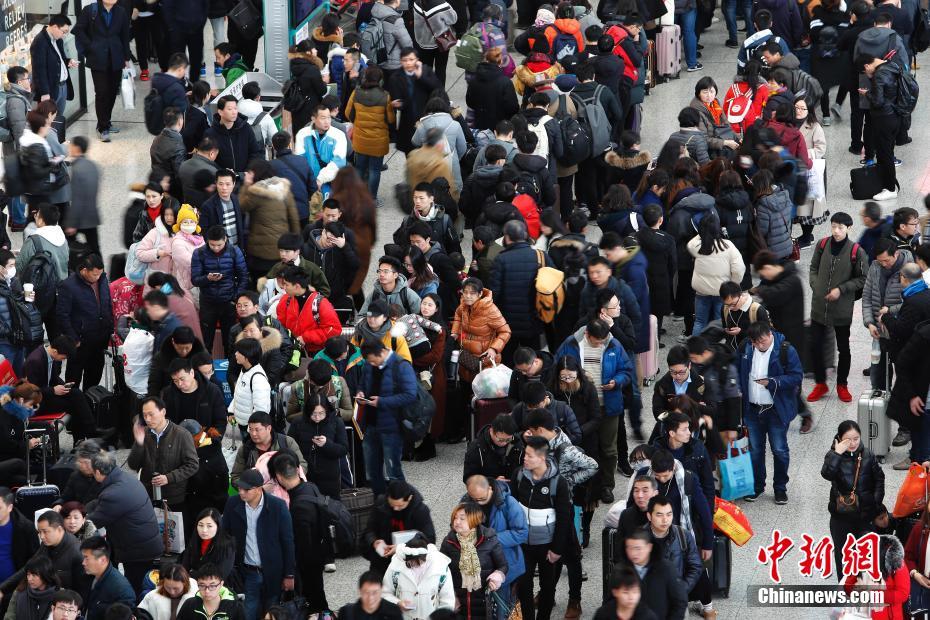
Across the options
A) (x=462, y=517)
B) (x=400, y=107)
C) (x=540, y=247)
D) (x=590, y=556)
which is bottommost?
(x=590, y=556)

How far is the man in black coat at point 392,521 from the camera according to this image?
10734 mm

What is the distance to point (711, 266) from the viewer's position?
14.4 m

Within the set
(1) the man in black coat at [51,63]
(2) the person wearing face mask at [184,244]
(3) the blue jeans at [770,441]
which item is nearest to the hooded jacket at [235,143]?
(2) the person wearing face mask at [184,244]

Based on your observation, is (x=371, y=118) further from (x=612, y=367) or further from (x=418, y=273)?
(x=612, y=367)

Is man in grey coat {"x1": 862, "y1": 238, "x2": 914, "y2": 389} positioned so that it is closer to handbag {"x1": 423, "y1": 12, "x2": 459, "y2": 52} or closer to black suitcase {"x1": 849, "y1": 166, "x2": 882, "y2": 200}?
black suitcase {"x1": 849, "y1": 166, "x2": 882, "y2": 200}

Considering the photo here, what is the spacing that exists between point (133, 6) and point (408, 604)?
1227cm

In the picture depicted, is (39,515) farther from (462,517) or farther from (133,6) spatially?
(133,6)

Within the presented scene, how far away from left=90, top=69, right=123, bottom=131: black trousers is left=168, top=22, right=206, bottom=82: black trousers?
3.65 feet

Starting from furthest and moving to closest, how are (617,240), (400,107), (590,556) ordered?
(400,107)
(617,240)
(590,556)

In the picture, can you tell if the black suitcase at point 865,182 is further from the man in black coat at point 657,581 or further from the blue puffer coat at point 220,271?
the man in black coat at point 657,581

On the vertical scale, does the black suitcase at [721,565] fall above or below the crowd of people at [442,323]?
below

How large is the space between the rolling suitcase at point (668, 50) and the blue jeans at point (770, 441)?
9.11 metres

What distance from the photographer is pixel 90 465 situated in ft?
37.3

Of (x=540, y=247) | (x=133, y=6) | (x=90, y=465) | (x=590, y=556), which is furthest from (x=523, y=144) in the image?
(x=133, y=6)
